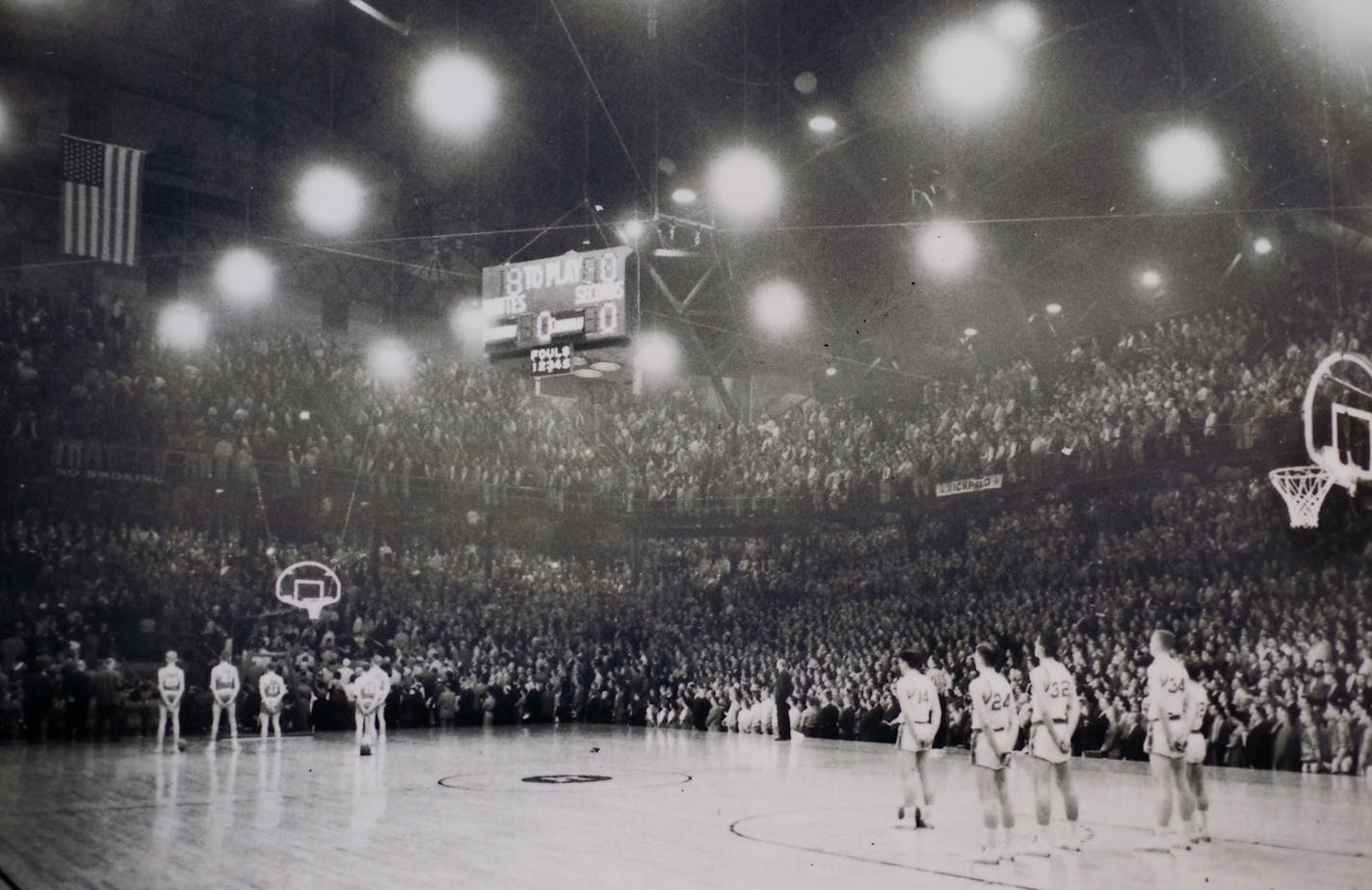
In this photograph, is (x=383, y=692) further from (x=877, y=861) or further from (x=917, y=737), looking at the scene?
(x=877, y=861)

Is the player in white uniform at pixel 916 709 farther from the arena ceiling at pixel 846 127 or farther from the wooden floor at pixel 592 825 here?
the arena ceiling at pixel 846 127

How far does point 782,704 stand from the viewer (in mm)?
20406

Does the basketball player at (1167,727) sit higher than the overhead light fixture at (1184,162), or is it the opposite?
the overhead light fixture at (1184,162)

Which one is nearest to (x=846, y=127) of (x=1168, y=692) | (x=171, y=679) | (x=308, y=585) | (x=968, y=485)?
(x=968, y=485)

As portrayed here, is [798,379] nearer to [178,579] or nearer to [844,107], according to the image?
[844,107]

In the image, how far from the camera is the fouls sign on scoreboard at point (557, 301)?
13773mm

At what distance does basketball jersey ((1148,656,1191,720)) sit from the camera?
26.5 ft

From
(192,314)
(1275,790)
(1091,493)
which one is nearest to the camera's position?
(1275,790)

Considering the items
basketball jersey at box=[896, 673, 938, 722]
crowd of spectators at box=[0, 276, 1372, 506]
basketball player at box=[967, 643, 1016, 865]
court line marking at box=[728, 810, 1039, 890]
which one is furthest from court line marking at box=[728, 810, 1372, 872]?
crowd of spectators at box=[0, 276, 1372, 506]

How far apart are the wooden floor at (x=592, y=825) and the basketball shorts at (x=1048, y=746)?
0.73 metres

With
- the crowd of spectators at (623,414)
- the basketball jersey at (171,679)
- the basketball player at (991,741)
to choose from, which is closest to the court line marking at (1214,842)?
the basketball player at (991,741)

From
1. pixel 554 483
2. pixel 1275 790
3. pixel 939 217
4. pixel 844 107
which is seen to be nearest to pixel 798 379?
pixel 554 483

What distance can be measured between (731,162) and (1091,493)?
9186 mm

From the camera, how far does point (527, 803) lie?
11.3m
